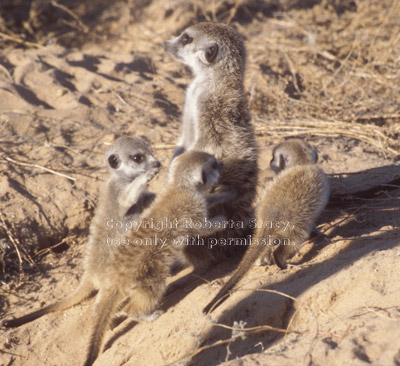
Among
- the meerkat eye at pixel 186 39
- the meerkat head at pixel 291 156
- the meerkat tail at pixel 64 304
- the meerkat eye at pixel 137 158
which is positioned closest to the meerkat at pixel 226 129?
the meerkat eye at pixel 186 39

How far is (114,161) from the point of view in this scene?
416 cm

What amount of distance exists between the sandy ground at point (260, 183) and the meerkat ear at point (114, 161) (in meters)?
0.78

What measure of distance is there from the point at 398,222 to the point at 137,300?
7.01 ft

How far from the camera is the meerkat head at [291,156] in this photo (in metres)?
4.20

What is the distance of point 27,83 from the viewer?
589 centimetres

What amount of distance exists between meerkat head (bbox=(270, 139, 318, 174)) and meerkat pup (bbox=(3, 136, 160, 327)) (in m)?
1.01

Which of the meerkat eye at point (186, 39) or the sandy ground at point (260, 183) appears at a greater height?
the meerkat eye at point (186, 39)

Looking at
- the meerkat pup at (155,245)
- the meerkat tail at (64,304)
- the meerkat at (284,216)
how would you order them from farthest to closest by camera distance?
the meerkat tail at (64,304) → the meerkat at (284,216) → the meerkat pup at (155,245)

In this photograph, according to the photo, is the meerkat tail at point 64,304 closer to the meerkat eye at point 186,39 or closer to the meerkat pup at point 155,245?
the meerkat pup at point 155,245

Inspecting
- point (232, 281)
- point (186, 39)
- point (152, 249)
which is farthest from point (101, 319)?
point (186, 39)

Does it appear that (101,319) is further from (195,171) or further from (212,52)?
(212,52)

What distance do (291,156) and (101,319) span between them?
202 cm

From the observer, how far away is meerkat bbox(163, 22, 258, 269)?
3975mm

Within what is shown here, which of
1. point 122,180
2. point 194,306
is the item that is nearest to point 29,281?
point 122,180
